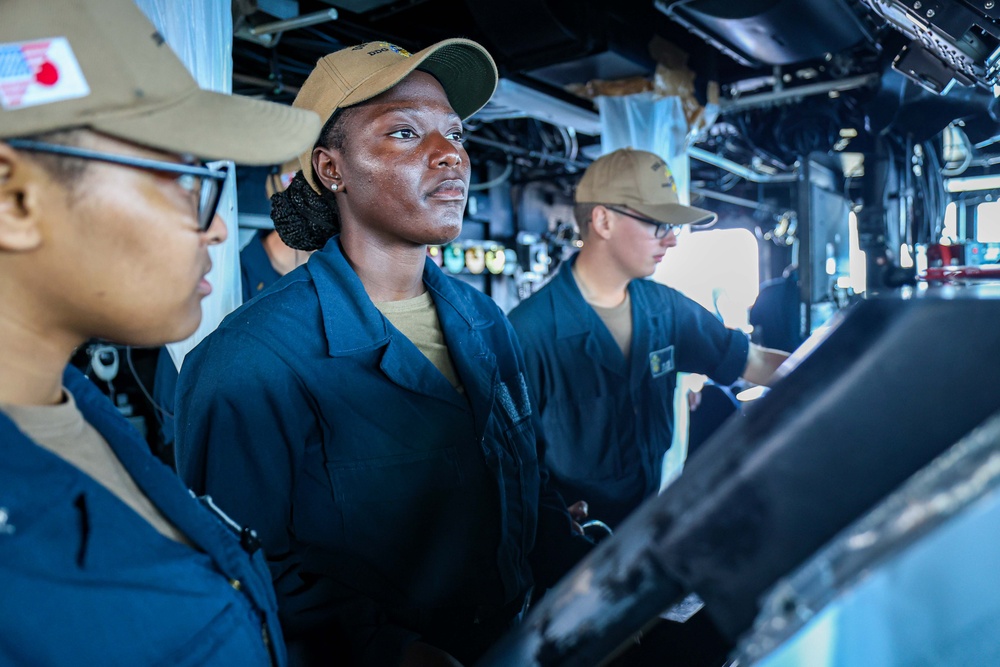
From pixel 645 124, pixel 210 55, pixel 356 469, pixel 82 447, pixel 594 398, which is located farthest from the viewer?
pixel 645 124

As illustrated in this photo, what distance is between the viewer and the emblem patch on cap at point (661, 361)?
2465mm

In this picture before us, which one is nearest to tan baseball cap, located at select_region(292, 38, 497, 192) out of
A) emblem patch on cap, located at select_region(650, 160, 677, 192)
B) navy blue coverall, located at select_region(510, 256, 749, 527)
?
navy blue coverall, located at select_region(510, 256, 749, 527)

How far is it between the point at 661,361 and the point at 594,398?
306 millimetres

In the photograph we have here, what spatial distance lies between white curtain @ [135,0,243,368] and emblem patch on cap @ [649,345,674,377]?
54.2 inches

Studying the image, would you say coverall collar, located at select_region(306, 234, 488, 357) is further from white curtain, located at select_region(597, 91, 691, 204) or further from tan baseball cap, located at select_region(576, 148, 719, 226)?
white curtain, located at select_region(597, 91, 691, 204)

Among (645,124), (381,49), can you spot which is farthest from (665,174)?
(381,49)

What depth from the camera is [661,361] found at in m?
2.50

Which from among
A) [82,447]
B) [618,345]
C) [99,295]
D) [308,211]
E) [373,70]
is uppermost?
[373,70]

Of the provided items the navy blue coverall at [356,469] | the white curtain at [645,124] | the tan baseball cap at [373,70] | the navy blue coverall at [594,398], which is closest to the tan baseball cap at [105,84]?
the navy blue coverall at [356,469]

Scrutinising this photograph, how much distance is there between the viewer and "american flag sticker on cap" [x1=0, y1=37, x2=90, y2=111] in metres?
0.59

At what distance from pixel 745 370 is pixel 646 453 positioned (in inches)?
20.6

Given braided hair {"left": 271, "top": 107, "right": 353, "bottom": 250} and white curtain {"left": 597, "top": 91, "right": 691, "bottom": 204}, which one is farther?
white curtain {"left": 597, "top": 91, "right": 691, "bottom": 204}

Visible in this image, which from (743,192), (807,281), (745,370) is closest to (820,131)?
(807,281)

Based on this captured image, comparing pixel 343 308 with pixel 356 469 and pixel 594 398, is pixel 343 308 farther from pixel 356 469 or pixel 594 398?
pixel 594 398
